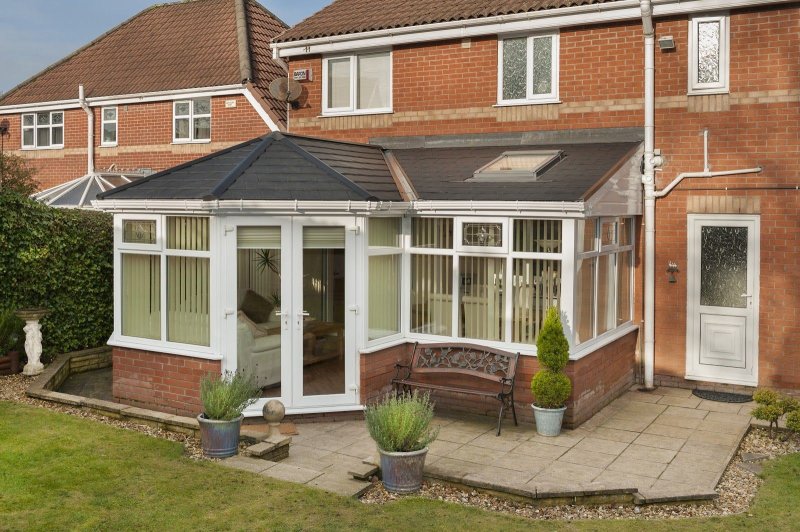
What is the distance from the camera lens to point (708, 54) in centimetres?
1118

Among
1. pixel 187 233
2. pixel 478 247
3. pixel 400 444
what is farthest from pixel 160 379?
pixel 478 247

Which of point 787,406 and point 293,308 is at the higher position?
point 293,308

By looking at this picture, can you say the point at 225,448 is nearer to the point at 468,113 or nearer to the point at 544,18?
the point at 468,113

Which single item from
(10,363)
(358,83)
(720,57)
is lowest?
(10,363)

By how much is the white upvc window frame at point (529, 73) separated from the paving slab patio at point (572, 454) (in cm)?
500

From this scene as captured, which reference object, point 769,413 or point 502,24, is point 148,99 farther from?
point 769,413

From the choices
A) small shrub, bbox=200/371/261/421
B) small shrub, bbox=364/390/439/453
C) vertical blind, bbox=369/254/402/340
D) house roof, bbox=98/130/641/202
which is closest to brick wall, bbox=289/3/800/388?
house roof, bbox=98/130/641/202

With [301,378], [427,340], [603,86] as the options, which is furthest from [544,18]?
[301,378]

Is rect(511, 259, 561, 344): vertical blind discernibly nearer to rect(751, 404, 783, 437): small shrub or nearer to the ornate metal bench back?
the ornate metal bench back

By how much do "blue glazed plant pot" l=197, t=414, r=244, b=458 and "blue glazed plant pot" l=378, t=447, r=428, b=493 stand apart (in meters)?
1.71

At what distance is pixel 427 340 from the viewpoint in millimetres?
10422

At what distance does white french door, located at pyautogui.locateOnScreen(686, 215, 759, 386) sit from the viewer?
11047 millimetres

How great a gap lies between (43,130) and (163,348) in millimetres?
16804

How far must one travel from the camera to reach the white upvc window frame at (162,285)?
9211 millimetres
